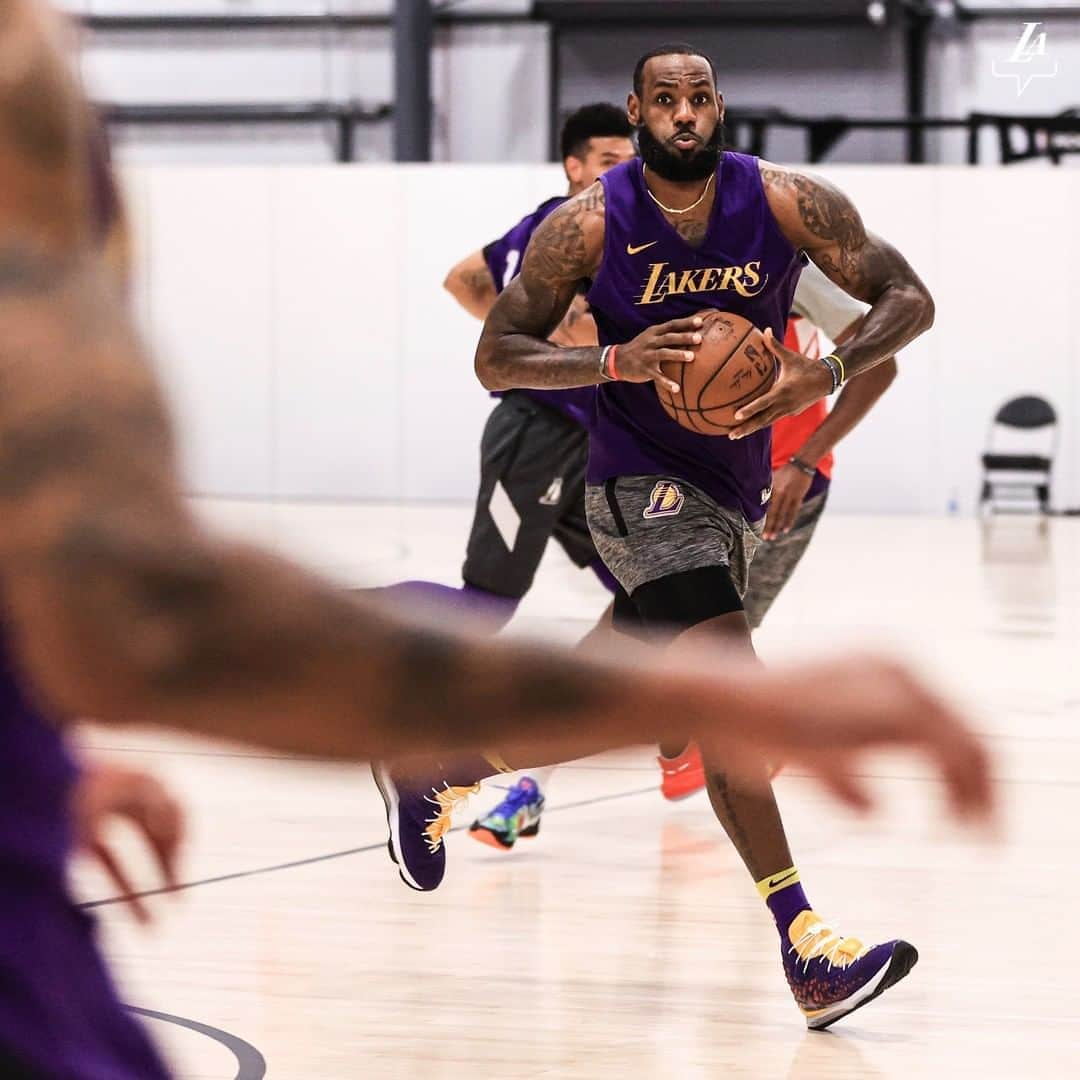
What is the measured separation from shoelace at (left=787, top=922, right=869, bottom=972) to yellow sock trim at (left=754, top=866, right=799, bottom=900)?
9 centimetres

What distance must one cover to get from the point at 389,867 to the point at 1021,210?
14.0m

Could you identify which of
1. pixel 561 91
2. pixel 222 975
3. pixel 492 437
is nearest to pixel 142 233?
pixel 222 975

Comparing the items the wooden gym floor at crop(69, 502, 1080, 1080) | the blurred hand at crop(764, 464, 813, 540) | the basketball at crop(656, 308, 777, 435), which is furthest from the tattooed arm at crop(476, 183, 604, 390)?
the blurred hand at crop(764, 464, 813, 540)

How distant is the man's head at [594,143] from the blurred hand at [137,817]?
4.55 metres

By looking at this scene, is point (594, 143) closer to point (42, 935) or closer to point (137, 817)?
point (137, 817)

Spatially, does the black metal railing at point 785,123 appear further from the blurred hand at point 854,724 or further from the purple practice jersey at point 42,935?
the blurred hand at point 854,724

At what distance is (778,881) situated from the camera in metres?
3.57

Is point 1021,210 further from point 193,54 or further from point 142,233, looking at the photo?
point 142,233

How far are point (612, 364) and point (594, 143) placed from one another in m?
2.09

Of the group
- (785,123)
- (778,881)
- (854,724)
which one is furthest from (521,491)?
(785,123)

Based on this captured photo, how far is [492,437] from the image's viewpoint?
18.5 feet

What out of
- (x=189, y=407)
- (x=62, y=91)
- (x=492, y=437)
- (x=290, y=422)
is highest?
(x=62, y=91)

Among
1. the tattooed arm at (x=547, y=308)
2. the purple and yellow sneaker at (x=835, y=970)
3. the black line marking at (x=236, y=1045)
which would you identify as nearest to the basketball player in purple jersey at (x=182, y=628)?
the black line marking at (x=236, y=1045)

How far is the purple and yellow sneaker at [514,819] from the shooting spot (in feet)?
16.1
